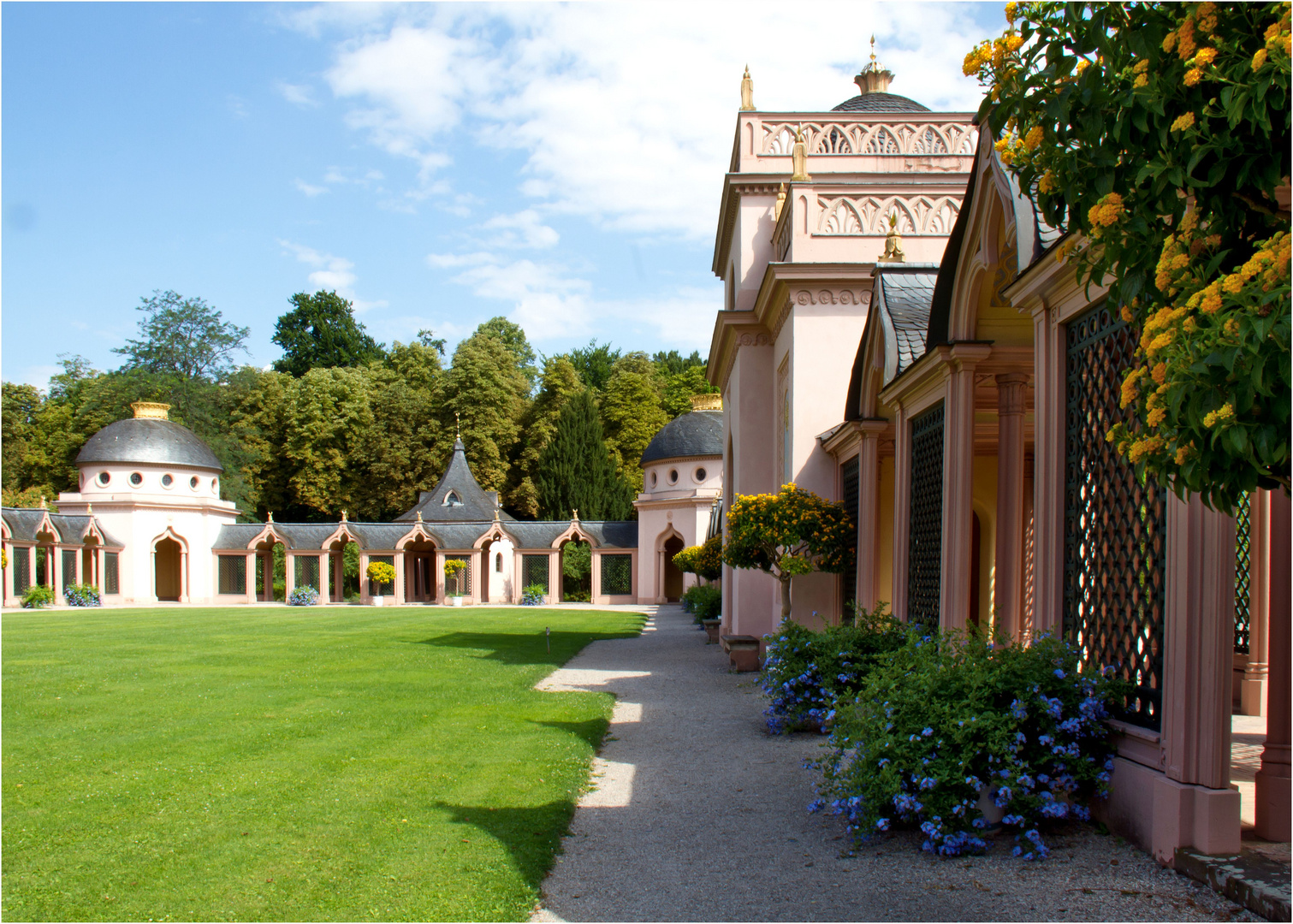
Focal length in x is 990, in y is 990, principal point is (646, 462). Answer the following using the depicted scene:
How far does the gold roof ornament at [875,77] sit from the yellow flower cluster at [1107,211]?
54.8 feet

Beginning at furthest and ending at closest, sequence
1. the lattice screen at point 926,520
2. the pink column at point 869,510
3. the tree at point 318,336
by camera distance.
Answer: the tree at point 318,336, the pink column at point 869,510, the lattice screen at point 926,520

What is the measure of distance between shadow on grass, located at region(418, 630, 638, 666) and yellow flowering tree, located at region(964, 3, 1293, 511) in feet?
46.2

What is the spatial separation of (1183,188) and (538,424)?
55377 millimetres

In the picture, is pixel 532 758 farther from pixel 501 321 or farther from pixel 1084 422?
pixel 501 321

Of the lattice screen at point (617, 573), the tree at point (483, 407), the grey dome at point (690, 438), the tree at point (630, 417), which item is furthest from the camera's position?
the tree at point (630, 417)

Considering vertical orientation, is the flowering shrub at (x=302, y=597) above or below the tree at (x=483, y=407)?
below

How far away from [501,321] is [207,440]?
20.6m

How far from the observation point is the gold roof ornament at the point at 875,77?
1850 centimetres

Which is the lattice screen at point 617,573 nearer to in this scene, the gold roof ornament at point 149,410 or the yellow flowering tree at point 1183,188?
the gold roof ornament at point 149,410

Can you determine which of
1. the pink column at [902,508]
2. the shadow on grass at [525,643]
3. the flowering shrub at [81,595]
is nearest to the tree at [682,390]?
the flowering shrub at [81,595]

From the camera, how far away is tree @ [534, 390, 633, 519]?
51906mm

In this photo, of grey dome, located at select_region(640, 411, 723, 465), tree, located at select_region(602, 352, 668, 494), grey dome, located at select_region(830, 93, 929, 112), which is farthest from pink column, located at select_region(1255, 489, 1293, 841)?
tree, located at select_region(602, 352, 668, 494)

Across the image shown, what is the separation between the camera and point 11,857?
5602 mm

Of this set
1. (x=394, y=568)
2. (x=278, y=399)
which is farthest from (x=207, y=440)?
(x=394, y=568)
